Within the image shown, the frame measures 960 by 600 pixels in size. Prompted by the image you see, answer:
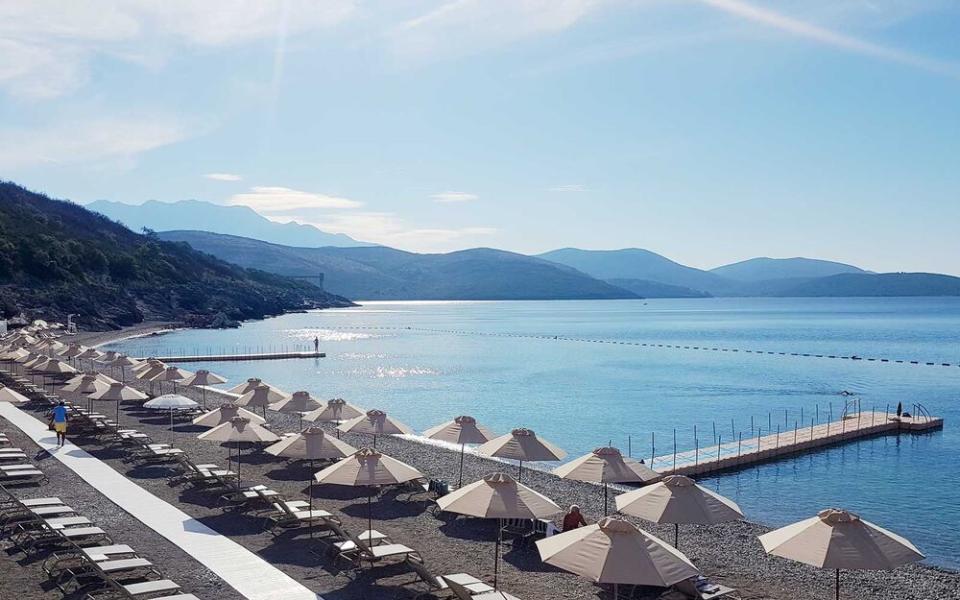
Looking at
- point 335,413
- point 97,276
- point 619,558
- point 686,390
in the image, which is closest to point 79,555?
point 619,558

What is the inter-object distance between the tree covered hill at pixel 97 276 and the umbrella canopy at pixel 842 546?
96276 mm

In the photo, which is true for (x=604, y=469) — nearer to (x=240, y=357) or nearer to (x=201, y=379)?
(x=201, y=379)

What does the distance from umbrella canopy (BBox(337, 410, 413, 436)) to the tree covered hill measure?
80.9m

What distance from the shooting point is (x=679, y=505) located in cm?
1469

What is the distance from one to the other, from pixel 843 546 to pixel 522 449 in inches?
376

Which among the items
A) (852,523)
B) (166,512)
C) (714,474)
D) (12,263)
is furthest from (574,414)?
(12,263)

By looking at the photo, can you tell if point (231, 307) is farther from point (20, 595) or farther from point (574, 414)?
point (20, 595)

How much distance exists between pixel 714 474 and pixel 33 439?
25.8 meters

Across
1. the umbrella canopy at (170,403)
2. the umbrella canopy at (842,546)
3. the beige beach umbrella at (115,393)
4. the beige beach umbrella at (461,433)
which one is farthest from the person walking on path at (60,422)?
the umbrella canopy at (842,546)

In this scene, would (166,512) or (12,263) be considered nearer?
(166,512)

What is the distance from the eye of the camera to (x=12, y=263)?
111250 millimetres

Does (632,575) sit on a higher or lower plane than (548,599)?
higher

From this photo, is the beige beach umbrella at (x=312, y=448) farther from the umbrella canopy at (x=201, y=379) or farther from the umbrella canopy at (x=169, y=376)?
the umbrella canopy at (x=169, y=376)

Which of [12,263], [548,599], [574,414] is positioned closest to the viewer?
[548,599]
